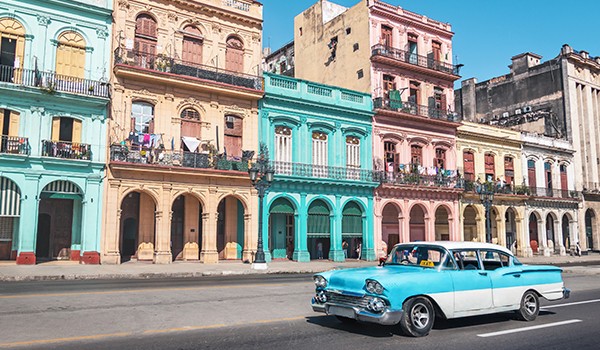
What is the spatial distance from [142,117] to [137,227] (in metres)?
5.54

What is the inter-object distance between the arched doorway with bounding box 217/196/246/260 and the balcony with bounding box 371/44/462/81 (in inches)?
527

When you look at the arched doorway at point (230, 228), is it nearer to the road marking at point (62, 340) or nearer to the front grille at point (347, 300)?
the front grille at point (347, 300)

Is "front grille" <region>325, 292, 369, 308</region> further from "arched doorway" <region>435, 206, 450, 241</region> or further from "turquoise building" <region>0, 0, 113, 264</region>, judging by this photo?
"arched doorway" <region>435, 206, 450, 241</region>

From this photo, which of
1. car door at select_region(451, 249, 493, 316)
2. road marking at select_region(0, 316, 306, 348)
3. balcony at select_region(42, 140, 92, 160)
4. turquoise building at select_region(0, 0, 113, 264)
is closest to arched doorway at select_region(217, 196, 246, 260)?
turquoise building at select_region(0, 0, 113, 264)

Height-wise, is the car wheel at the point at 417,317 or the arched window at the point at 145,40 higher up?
the arched window at the point at 145,40

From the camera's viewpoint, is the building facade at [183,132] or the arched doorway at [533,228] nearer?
the building facade at [183,132]

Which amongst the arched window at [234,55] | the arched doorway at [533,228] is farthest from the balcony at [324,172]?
the arched doorway at [533,228]

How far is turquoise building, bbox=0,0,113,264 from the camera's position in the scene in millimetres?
22047

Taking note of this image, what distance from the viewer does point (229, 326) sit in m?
7.87

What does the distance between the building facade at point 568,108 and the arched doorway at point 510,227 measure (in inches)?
250

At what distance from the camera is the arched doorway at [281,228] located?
28.9 m

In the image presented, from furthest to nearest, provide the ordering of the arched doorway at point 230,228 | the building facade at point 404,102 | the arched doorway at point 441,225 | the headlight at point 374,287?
the arched doorway at point 441,225 < the building facade at point 404,102 < the arched doorway at point 230,228 < the headlight at point 374,287

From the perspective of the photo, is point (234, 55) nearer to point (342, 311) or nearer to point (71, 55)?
point (71, 55)

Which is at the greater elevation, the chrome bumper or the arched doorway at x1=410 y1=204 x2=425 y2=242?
the arched doorway at x1=410 y1=204 x2=425 y2=242
